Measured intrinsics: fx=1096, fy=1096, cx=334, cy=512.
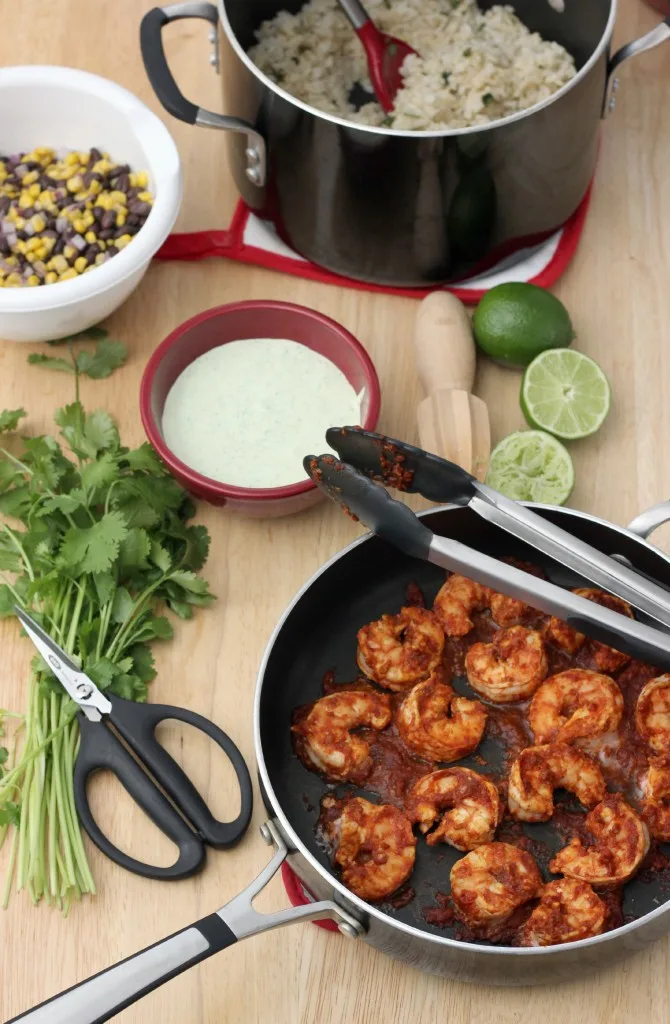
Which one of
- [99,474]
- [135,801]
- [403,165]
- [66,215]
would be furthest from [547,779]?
[66,215]

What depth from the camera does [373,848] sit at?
137 centimetres

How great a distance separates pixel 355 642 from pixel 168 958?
560 millimetres

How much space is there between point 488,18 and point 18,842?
1583 mm

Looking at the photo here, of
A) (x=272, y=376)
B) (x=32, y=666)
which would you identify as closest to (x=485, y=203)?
(x=272, y=376)

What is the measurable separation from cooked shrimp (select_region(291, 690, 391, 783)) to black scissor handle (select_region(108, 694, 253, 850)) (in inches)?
3.7

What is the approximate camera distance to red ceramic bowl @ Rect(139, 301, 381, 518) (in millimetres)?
1598

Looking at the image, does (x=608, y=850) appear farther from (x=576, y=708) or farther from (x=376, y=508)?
(x=376, y=508)

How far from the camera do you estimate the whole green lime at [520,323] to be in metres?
1.76

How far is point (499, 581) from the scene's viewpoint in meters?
1.33

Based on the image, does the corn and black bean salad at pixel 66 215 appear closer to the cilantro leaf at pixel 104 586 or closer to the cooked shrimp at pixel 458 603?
the cilantro leaf at pixel 104 586

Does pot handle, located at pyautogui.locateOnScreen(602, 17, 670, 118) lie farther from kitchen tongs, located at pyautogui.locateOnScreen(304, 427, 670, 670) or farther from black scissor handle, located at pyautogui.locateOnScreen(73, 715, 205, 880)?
black scissor handle, located at pyautogui.locateOnScreen(73, 715, 205, 880)

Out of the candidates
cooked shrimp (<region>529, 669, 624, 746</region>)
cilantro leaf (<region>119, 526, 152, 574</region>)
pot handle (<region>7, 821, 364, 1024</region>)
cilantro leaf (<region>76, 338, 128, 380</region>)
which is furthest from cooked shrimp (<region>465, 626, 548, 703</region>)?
Answer: cilantro leaf (<region>76, 338, 128, 380</region>)

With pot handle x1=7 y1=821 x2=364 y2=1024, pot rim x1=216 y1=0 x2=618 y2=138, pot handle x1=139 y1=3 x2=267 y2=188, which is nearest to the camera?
pot handle x1=7 y1=821 x2=364 y2=1024

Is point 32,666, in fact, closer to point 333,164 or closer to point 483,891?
point 483,891
